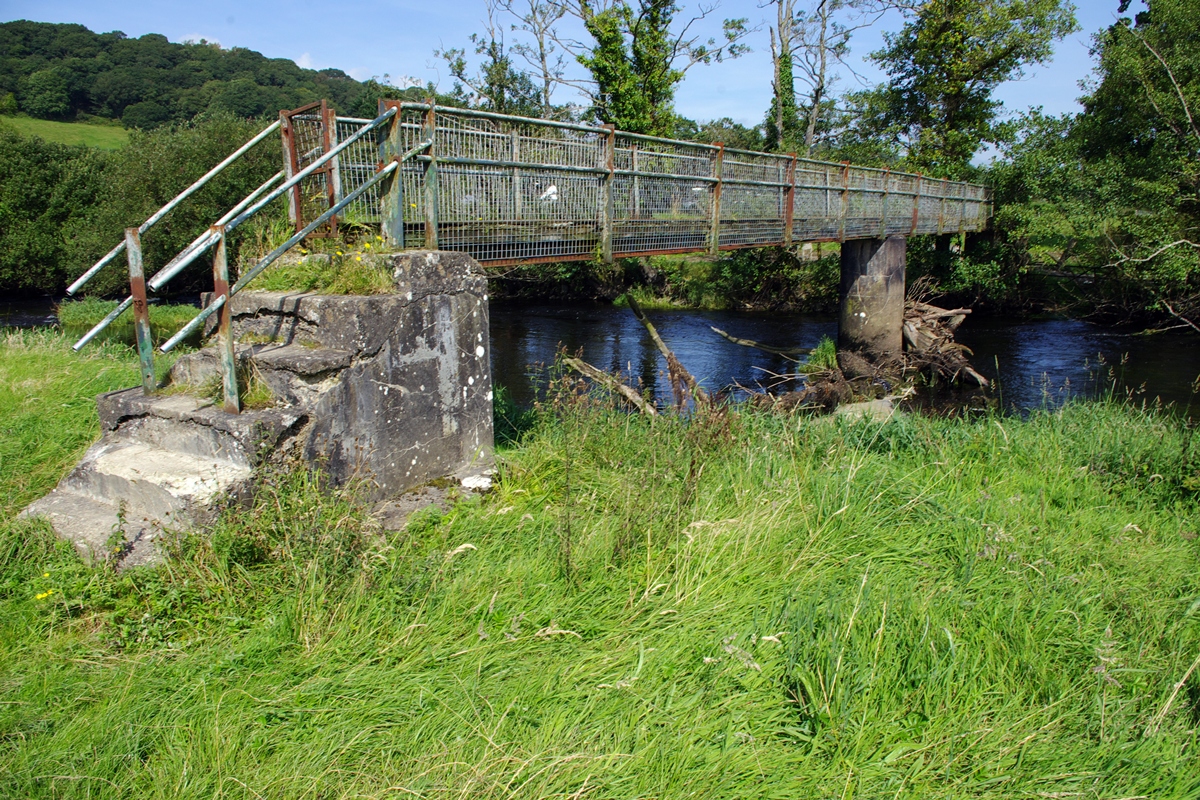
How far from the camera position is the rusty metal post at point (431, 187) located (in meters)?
4.95

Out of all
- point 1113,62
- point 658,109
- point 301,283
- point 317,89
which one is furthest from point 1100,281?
point 317,89

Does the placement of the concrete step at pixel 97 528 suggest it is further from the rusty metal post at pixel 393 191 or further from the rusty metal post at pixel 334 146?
the rusty metal post at pixel 334 146

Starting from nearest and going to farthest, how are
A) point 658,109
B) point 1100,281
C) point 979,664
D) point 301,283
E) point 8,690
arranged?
point 8,690, point 979,664, point 301,283, point 1100,281, point 658,109

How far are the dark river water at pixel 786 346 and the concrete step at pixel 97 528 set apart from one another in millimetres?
7143

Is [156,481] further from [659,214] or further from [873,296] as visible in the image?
[873,296]

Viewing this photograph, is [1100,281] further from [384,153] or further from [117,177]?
[117,177]

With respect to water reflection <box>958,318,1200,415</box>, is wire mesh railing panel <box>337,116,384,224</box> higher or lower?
higher

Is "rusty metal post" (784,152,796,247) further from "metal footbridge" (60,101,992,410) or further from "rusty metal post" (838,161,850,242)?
"rusty metal post" (838,161,850,242)

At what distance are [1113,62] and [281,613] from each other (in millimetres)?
23552

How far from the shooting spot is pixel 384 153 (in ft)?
15.4

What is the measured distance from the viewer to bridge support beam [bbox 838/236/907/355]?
15.4m

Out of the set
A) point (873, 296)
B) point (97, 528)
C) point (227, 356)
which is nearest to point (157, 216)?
point (227, 356)

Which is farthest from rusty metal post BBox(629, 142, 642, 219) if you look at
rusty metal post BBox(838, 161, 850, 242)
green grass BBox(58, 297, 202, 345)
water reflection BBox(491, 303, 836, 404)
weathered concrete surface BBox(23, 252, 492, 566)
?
green grass BBox(58, 297, 202, 345)

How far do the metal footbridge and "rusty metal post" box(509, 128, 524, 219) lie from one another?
0.4 inches
